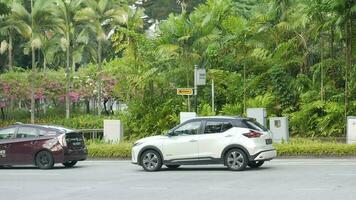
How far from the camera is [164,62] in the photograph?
3438cm

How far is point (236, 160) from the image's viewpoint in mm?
19391

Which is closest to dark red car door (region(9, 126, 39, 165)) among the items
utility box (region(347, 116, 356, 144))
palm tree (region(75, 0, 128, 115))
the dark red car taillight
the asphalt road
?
the asphalt road

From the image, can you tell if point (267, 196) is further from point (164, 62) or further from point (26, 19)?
point (26, 19)

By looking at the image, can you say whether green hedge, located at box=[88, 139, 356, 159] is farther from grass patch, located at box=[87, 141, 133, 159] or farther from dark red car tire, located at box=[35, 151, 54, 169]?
dark red car tire, located at box=[35, 151, 54, 169]

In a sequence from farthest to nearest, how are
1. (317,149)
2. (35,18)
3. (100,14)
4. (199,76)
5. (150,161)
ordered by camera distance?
1. (100,14)
2. (35,18)
3. (199,76)
4. (317,149)
5. (150,161)

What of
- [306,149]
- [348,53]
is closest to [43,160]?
[306,149]

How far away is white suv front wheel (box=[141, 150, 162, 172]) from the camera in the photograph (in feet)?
66.7

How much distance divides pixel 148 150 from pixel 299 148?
6622mm

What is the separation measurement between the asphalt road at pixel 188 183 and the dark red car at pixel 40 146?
411 mm

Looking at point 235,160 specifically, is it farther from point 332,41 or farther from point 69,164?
point 332,41

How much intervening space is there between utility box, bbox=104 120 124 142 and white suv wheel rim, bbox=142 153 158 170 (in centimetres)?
986

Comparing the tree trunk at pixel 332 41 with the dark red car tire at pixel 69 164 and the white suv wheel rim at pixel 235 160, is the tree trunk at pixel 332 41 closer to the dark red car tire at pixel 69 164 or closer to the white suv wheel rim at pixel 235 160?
the white suv wheel rim at pixel 235 160

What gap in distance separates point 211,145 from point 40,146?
5.94 meters

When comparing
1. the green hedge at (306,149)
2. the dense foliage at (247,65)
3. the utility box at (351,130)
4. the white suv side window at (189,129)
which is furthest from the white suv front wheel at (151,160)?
the dense foliage at (247,65)
